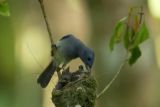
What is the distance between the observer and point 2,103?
24.8 ft

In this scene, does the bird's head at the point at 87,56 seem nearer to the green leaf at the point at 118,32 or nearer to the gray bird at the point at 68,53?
the gray bird at the point at 68,53

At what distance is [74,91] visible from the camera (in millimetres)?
2973

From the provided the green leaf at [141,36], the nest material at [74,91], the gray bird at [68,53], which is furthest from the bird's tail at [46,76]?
the green leaf at [141,36]

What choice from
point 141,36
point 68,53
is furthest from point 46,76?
point 141,36

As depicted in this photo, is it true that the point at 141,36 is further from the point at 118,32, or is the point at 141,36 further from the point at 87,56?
the point at 87,56

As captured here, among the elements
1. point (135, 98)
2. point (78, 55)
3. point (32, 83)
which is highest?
point (78, 55)

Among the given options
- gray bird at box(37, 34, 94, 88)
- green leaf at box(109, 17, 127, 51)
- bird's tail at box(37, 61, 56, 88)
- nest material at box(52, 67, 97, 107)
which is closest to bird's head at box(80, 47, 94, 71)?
gray bird at box(37, 34, 94, 88)

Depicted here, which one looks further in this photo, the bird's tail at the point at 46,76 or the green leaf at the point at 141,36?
the bird's tail at the point at 46,76

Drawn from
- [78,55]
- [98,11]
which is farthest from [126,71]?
[78,55]

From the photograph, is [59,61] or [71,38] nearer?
[59,61]

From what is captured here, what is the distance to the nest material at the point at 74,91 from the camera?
2.92 m

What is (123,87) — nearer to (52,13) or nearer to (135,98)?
(135,98)

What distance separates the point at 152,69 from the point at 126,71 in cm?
55

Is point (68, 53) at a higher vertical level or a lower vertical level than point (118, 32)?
lower
